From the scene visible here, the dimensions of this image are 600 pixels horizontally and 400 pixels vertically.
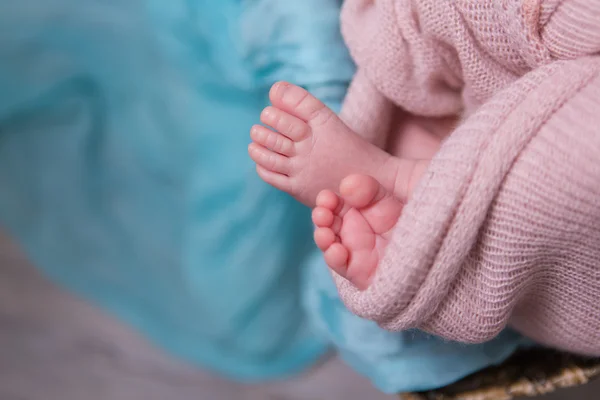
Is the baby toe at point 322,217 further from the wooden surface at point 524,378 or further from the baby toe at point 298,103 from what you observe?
the wooden surface at point 524,378

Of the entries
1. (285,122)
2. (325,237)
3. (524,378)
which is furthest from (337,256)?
(524,378)

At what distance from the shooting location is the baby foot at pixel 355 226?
1.39 ft

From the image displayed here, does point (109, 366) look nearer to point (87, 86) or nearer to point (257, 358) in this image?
point (257, 358)

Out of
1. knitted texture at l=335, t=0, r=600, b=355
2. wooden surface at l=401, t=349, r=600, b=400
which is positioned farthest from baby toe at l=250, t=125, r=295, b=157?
wooden surface at l=401, t=349, r=600, b=400

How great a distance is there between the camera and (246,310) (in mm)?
747

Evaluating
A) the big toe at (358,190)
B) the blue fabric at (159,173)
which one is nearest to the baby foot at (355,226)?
the big toe at (358,190)

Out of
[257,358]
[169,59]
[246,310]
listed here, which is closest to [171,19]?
[169,59]

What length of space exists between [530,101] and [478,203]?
80 millimetres

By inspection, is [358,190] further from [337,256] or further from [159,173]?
[159,173]

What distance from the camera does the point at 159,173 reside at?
2.44 feet

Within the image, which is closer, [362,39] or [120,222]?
[362,39]

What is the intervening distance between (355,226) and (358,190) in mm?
28

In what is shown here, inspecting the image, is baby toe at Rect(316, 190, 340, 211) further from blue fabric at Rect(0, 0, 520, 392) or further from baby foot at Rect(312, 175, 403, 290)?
blue fabric at Rect(0, 0, 520, 392)

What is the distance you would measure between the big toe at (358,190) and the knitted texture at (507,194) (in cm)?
4
